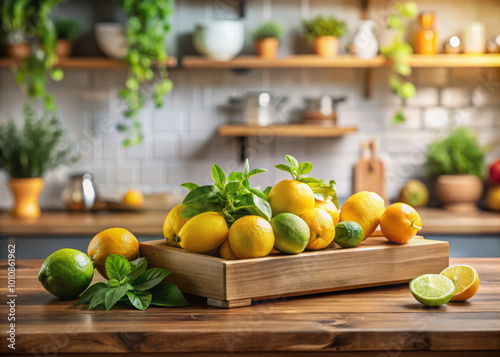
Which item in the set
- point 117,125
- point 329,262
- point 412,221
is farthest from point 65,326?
point 117,125

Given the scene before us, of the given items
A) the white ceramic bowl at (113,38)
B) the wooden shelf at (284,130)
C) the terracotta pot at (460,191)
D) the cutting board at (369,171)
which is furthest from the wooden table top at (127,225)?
the white ceramic bowl at (113,38)

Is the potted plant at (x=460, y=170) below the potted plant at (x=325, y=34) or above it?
below

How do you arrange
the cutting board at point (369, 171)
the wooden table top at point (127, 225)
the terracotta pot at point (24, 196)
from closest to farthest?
the wooden table top at point (127, 225) → the terracotta pot at point (24, 196) → the cutting board at point (369, 171)

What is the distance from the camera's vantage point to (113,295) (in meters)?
1.17

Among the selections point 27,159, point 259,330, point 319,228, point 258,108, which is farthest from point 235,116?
point 259,330

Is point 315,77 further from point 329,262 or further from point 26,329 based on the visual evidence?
point 26,329

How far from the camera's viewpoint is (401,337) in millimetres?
1024

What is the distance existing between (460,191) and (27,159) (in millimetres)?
2119

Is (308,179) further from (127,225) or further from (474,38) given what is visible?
(474,38)

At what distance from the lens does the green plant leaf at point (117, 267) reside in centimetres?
118

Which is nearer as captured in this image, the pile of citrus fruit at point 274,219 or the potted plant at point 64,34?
the pile of citrus fruit at point 274,219

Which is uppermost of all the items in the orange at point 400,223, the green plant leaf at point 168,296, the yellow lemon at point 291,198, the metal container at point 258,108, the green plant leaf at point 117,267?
the metal container at point 258,108

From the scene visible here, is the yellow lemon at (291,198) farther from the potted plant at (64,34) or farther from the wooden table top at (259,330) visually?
the potted plant at (64,34)

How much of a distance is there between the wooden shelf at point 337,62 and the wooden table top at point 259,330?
7.13ft
